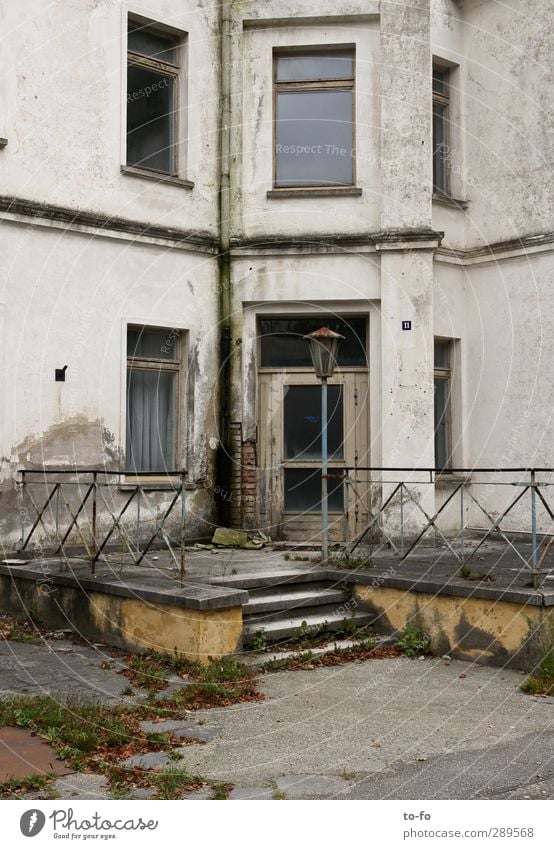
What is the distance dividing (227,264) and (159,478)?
3022mm

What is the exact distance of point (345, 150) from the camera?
12.3 metres

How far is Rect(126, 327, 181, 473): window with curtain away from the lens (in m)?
11.5

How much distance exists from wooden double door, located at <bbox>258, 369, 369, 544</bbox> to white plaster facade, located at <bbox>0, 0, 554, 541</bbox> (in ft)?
0.75

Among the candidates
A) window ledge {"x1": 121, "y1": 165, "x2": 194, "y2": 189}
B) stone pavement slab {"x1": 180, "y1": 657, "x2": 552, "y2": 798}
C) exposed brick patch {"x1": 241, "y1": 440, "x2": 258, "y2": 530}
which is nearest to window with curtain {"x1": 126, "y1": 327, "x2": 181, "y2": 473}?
exposed brick patch {"x1": 241, "y1": 440, "x2": 258, "y2": 530}

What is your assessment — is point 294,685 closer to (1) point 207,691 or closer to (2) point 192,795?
(1) point 207,691

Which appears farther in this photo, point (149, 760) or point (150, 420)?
point (150, 420)

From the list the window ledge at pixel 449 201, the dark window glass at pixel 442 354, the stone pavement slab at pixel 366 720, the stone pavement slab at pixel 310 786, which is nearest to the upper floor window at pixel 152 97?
the window ledge at pixel 449 201

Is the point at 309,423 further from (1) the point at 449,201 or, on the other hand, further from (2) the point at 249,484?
(1) the point at 449,201

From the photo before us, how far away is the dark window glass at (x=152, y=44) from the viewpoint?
11656 mm

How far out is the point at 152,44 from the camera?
39.2 ft

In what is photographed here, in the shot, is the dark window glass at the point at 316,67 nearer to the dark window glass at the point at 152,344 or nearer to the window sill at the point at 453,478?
the dark window glass at the point at 152,344

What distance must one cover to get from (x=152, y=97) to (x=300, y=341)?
373 centimetres

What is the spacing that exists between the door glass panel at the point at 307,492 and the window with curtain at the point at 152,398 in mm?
1594

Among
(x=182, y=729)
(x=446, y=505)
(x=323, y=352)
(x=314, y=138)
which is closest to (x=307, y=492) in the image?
(x=446, y=505)
